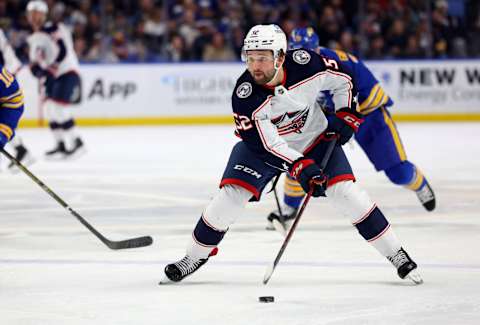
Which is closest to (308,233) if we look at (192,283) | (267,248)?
(267,248)

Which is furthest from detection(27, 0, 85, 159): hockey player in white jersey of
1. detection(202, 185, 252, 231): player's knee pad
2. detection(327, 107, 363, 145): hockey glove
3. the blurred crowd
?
detection(202, 185, 252, 231): player's knee pad

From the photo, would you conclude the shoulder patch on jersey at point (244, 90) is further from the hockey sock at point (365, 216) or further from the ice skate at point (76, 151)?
the ice skate at point (76, 151)

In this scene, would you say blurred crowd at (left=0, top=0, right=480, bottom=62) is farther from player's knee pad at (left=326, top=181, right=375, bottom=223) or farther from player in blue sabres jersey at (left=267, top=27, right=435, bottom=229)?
player's knee pad at (left=326, top=181, right=375, bottom=223)

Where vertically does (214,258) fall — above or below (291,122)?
below

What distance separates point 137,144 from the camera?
34.3 ft

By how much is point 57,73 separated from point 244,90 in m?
6.27

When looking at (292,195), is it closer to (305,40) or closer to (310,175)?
(305,40)

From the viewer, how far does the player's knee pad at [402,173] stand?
5.77 meters

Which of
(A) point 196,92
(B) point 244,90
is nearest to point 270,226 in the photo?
(B) point 244,90

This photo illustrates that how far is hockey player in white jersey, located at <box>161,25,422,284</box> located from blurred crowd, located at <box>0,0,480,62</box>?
891cm

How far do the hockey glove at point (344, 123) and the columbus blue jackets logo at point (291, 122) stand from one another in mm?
175

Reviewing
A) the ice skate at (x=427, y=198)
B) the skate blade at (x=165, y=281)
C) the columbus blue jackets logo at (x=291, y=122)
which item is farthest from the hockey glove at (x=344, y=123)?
the ice skate at (x=427, y=198)

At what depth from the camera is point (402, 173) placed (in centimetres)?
578

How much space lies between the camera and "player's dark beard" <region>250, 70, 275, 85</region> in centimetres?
368
